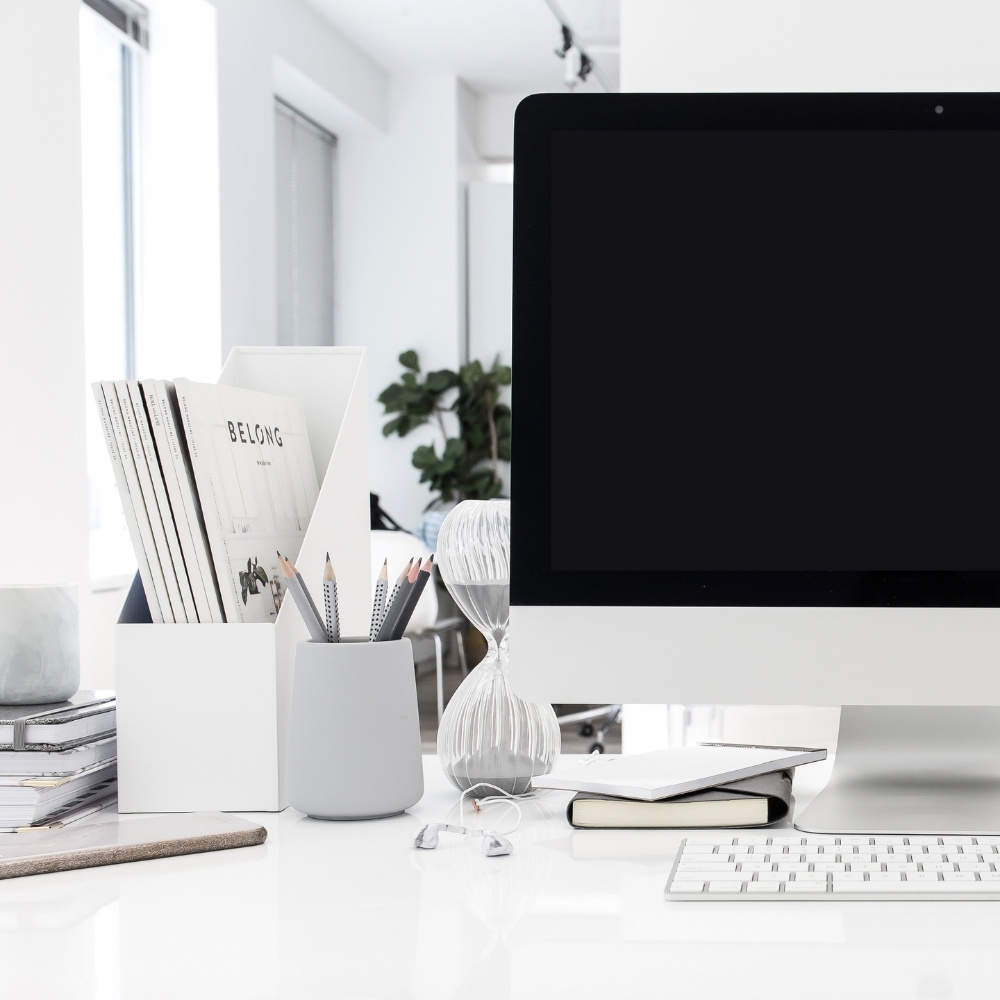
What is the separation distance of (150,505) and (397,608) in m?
0.23

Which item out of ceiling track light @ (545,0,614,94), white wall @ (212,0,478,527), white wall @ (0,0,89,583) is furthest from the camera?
white wall @ (212,0,478,527)

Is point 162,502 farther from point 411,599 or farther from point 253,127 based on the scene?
point 253,127

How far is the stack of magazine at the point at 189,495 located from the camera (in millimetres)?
938

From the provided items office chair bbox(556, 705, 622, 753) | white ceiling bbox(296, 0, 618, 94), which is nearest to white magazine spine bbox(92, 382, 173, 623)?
office chair bbox(556, 705, 622, 753)

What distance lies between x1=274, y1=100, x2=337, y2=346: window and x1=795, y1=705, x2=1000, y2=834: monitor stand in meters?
4.78

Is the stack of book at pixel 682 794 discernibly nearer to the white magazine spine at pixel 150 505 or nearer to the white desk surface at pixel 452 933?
the white desk surface at pixel 452 933

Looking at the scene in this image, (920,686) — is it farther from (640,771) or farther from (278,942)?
(278,942)

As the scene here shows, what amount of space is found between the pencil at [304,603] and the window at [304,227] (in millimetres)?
4667

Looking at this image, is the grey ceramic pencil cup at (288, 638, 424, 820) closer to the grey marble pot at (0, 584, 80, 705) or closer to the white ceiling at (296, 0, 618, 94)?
the grey marble pot at (0, 584, 80, 705)

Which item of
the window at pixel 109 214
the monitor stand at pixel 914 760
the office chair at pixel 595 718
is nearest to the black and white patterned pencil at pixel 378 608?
the monitor stand at pixel 914 760

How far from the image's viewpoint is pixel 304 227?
595 centimetres

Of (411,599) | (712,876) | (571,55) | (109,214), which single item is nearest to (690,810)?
(712,876)

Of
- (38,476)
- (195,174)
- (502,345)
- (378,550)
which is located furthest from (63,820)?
(502,345)

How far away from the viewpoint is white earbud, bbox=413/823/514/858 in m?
0.80
